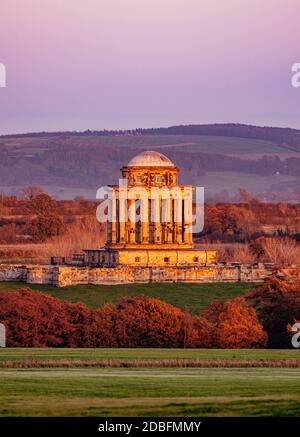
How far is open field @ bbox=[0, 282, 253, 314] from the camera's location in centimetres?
7400

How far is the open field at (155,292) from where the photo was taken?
74.0 metres

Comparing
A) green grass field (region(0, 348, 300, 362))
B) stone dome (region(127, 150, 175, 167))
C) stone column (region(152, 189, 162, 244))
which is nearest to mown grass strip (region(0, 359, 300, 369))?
green grass field (region(0, 348, 300, 362))

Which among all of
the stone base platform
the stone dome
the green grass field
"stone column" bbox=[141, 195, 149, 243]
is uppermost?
the stone dome

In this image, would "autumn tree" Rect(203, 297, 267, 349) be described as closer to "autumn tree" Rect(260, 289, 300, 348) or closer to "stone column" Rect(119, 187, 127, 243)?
"autumn tree" Rect(260, 289, 300, 348)

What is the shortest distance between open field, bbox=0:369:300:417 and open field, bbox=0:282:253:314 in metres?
33.4

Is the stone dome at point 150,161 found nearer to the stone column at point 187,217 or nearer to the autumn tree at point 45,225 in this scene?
the stone column at point 187,217

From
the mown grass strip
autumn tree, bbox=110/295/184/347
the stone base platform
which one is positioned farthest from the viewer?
the stone base platform

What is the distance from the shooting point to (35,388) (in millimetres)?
36062

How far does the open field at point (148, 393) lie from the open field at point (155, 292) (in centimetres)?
3338

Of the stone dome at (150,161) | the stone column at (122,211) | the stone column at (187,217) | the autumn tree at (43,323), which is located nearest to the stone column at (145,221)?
the stone column at (122,211)

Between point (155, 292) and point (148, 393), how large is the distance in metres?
41.3

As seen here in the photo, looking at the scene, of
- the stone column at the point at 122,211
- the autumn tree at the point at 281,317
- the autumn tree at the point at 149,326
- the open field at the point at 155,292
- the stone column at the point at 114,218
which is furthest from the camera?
the stone column at the point at 114,218

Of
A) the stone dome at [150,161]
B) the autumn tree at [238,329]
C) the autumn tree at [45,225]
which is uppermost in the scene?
the autumn tree at [45,225]

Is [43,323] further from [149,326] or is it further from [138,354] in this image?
[138,354]
